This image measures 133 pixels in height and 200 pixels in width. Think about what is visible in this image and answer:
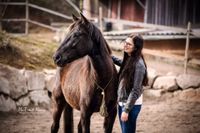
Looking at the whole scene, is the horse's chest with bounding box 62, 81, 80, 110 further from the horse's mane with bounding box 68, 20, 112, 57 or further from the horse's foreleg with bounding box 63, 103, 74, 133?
the horse's mane with bounding box 68, 20, 112, 57

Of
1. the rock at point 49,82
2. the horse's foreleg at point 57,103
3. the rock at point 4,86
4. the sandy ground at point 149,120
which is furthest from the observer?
A: the rock at point 49,82

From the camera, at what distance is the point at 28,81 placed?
8.70m

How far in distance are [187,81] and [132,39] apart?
216 inches

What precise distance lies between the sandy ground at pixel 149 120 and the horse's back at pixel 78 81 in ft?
5.84

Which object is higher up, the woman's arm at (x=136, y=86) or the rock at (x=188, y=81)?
the woman's arm at (x=136, y=86)

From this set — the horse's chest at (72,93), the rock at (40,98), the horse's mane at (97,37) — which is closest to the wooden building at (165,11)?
the rock at (40,98)

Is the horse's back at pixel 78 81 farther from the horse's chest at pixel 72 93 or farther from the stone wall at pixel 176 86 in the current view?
the stone wall at pixel 176 86

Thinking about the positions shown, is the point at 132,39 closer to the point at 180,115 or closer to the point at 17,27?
the point at 180,115

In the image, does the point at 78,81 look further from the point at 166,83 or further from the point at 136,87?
the point at 166,83

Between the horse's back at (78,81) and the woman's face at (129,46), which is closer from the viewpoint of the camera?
the woman's face at (129,46)

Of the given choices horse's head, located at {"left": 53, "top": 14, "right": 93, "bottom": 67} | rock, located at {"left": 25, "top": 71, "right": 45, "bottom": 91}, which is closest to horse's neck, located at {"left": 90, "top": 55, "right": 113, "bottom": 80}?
horse's head, located at {"left": 53, "top": 14, "right": 93, "bottom": 67}

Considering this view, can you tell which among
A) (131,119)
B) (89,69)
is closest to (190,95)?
(89,69)

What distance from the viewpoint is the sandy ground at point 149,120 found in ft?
23.1

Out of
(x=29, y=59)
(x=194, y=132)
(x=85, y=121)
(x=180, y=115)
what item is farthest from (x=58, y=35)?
(x=85, y=121)
